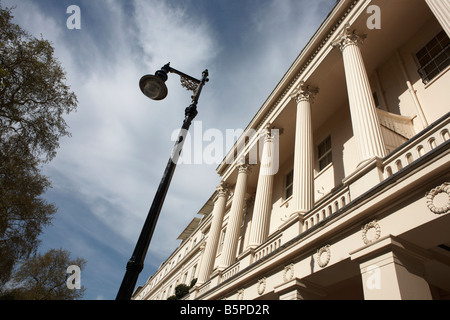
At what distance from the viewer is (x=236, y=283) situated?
1112 cm

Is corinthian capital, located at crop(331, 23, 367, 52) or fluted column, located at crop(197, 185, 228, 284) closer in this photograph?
corinthian capital, located at crop(331, 23, 367, 52)

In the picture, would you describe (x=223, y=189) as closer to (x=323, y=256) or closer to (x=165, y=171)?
(x=323, y=256)

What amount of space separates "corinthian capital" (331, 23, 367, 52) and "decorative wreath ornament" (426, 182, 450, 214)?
7.79 metres

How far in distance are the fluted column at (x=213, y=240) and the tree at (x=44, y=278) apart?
21822 millimetres

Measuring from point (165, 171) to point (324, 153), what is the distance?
1208 centimetres

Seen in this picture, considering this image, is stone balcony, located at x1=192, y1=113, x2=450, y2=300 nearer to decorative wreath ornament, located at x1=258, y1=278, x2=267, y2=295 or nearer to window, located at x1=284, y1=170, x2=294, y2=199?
decorative wreath ornament, located at x1=258, y1=278, x2=267, y2=295

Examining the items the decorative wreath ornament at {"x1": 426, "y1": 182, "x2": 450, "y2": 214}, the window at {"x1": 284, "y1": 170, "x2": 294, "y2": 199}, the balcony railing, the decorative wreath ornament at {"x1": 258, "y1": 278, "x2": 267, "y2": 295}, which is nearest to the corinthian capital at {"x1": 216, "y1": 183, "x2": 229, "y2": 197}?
the window at {"x1": 284, "y1": 170, "x2": 294, "y2": 199}

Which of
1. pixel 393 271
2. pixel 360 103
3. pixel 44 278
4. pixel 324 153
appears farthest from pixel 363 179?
pixel 44 278

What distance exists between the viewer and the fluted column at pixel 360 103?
7.81 metres

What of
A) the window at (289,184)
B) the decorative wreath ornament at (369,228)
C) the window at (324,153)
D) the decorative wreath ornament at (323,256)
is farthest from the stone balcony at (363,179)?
the window at (289,184)

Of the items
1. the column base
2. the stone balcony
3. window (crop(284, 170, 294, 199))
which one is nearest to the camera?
the column base

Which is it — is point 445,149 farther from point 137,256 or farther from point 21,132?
point 21,132

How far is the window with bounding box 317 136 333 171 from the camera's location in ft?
47.7

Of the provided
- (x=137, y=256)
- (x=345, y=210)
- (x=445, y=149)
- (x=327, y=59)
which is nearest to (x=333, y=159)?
(x=327, y=59)
